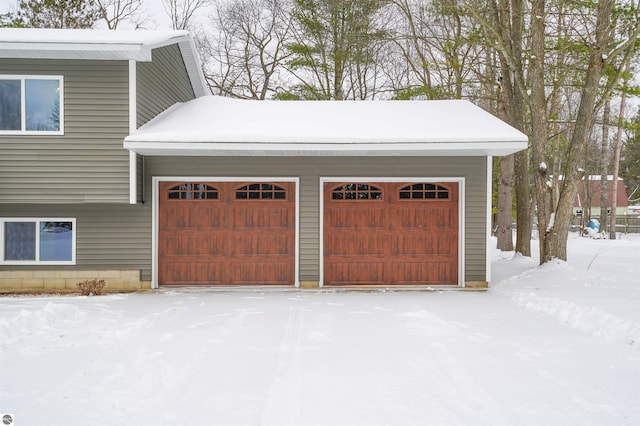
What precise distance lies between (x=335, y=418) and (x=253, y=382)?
1.04 meters

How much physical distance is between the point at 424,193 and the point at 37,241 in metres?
7.66

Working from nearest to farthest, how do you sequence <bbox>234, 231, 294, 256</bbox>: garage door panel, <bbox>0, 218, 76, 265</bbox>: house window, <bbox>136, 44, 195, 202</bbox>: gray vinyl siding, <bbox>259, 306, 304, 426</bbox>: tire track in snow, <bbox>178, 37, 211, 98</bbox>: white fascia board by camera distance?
<bbox>259, 306, 304, 426</bbox>: tire track in snow, <bbox>136, 44, 195, 202</bbox>: gray vinyl siding, <bbox>0, 218, 76, 265</bbox>: house window, <bbox>234, 231, 294, 256</bbox>: garage door panel, <bbox>178, 37, 211, 98</bbox>: white fascia board

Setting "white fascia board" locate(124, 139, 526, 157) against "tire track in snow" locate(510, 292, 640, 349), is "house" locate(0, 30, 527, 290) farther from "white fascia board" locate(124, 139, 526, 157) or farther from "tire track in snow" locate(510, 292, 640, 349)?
"tire track in snow" locate(510, 292, 640, 349)

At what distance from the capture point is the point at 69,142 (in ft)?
28.6

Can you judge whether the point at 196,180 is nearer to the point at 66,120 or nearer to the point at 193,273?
the point at 193,273

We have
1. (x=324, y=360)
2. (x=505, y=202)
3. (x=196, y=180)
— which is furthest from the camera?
(x=505, y=202)

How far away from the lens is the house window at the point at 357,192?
974cm

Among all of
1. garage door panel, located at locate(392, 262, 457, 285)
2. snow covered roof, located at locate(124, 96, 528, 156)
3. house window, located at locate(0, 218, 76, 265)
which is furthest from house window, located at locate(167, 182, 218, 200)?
garage door panel, located at locate(392, 262, 457, 285)

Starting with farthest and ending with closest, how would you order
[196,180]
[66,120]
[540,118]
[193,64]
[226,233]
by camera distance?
[193,64], [540,118], [226,233], [196,180], [66,120]

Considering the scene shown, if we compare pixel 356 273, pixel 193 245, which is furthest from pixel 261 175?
pixel 356 273

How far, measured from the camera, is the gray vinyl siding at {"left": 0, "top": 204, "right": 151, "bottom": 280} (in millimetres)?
9234

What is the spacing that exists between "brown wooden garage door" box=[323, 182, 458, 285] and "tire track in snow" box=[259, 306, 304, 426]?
12.5 feet

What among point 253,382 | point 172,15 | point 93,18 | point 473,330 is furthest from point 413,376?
point 172,15

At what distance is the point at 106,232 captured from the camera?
9312mm
